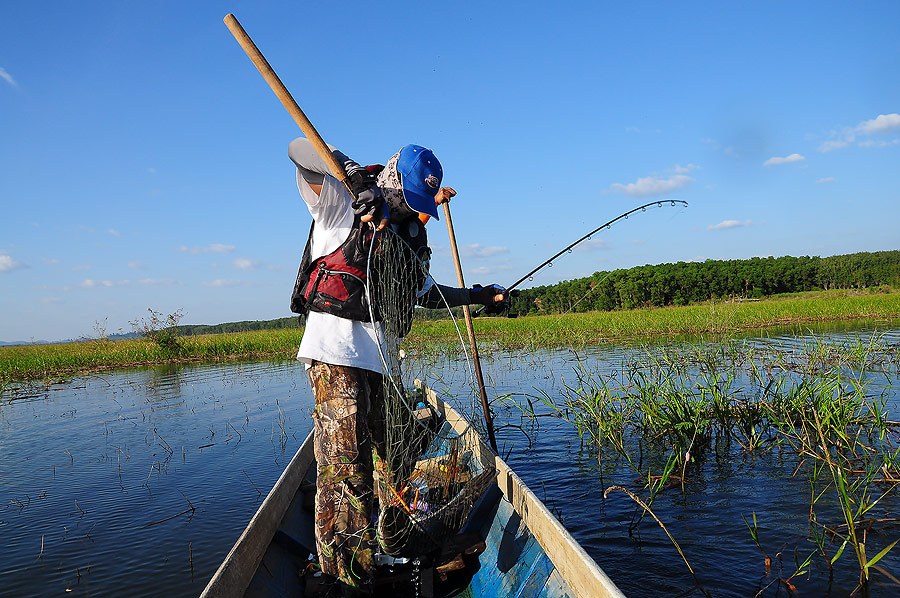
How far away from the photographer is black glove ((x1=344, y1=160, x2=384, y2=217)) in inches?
83.7

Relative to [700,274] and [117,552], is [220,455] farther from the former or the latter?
[700,274]

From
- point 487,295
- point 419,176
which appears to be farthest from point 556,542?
point 419,176

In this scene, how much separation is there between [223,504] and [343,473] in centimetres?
345

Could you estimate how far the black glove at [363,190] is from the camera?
6.98 ft

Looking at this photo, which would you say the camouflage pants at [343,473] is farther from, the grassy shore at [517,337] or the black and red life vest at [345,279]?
the grassy shore at [517,337]

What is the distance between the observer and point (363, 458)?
233 cm

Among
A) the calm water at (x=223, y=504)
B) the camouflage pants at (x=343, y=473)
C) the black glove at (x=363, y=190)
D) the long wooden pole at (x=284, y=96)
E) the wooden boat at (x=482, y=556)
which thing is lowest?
the calm water at (x=223, y=504)

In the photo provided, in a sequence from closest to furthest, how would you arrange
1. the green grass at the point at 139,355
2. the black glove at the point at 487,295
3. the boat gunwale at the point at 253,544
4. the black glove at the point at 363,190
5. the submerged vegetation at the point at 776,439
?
the boat gunwale at the point at 253,544
the black glove at the point at 363,190
the black glove at the point at 487,295
the submerged vegetation at the point at 776,439
the green grass at the point at 139,355

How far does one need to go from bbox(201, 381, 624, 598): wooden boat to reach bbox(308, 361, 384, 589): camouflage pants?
0.36 m

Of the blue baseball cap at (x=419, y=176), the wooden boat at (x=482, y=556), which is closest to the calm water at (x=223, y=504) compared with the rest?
the wooden boat at (x=482, y=556)

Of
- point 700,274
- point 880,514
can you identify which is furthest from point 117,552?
point 700,274

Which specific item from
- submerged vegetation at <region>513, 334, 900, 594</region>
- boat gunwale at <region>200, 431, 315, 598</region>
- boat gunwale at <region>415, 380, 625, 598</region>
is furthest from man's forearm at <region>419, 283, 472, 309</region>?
submerged vegetation at <region>513, 334, 900, 594</region>

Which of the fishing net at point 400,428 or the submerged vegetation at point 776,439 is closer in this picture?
the fishing net at point 400,428

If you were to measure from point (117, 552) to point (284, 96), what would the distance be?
3.87 m
